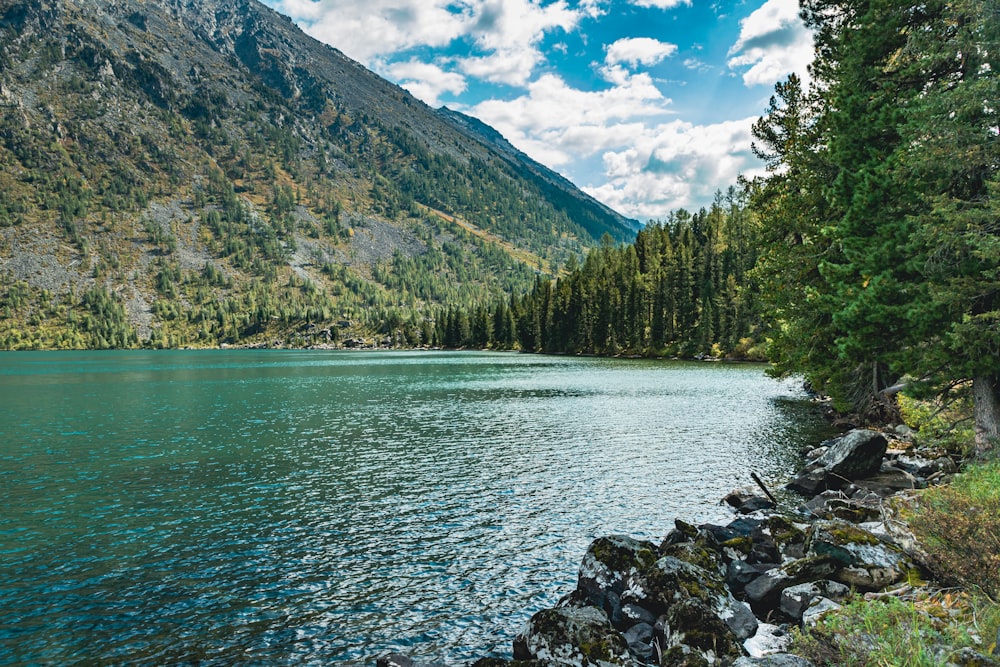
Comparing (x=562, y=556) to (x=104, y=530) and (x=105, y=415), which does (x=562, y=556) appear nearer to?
(x=104, y=530)

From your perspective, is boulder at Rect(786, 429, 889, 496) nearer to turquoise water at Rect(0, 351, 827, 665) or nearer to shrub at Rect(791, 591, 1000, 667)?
turquoise water at Rect(0, 351, 827, 665)

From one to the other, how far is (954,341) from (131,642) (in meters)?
28.1

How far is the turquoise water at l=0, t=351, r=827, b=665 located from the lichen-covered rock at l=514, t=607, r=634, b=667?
1.65 m

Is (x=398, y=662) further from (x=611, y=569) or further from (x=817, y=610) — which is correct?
(x=817, y=610)

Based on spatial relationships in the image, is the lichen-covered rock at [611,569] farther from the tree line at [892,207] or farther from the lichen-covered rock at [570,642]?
the tree line at [892,207]

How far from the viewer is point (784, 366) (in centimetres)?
4006

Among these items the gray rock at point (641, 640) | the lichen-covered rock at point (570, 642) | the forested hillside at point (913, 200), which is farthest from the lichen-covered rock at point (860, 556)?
the forested hillside at point (913, 200)

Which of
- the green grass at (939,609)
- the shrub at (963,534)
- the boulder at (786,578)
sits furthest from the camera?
the boulder at (786,578)

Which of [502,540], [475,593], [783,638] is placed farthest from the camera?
[502,540]

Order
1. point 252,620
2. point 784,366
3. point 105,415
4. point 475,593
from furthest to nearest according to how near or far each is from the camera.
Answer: point 105,415, point 784,366, point 475,593, point 252,620

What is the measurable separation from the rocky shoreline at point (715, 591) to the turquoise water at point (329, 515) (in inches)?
79.5

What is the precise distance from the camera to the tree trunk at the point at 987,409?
2153 cm

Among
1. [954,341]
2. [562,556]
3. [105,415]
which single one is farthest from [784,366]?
[105,415]

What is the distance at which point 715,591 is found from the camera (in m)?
14.5
